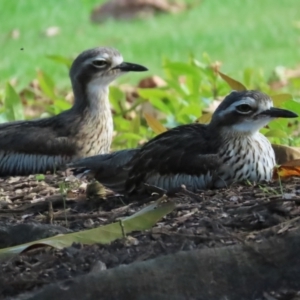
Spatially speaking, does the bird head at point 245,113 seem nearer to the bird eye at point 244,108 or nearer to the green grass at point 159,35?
the bird eye at point 244,108

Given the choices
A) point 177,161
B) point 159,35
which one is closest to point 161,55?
point 159,35

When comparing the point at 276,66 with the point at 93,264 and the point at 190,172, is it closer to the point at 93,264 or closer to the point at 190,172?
the point at 190,172

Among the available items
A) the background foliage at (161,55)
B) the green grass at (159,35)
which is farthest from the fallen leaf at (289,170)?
the green grass at (159,35)

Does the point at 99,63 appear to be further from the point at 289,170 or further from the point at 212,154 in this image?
the point at 289,170

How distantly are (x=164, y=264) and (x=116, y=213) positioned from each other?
127 centimetres

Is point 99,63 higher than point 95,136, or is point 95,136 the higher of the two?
point 99,63

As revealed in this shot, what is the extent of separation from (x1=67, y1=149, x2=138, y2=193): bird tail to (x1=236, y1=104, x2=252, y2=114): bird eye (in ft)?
2.66

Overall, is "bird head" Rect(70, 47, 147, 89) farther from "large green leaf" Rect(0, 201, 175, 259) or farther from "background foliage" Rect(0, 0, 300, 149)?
"large green leaf" Rect(0, 201, 175, 259)

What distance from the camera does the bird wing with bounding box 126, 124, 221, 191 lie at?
263 inches

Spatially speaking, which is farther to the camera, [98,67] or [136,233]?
[98,67]

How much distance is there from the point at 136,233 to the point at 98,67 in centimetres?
420

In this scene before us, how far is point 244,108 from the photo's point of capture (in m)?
7.00

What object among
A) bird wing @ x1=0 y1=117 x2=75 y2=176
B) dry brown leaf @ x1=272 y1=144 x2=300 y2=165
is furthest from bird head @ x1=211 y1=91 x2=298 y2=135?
bird wing @ x1=0 y1=117 x2=75 y2=176

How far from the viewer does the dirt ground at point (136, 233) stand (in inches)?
191
